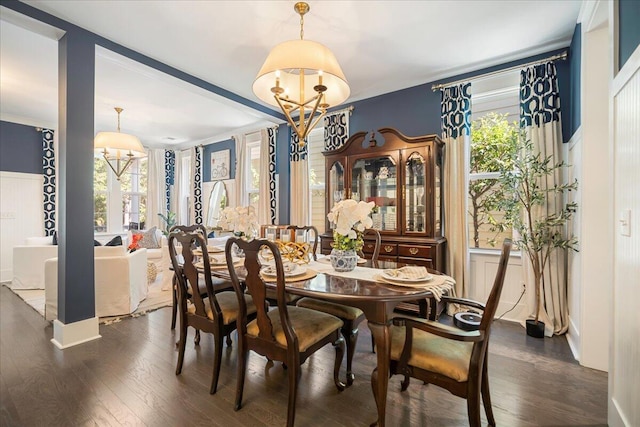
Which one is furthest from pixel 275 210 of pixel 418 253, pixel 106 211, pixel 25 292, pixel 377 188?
pixel 106 211

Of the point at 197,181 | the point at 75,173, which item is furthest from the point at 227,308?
the point at 197,181

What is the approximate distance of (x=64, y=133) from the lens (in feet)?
8.50

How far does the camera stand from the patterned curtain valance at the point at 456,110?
338 centimetres

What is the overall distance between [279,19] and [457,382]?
288 centimetres

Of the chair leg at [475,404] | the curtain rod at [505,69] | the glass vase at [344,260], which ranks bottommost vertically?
the chair leg at [475,404]

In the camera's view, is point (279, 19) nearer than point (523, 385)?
No

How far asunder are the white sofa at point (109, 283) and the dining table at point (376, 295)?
2.52 meters

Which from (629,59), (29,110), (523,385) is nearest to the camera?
(629,59)

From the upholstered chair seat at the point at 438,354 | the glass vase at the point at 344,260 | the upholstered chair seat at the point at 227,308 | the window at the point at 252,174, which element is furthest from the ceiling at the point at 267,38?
the upholstered chair seat at the point at 438,354

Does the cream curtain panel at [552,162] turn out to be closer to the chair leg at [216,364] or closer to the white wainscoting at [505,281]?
the white wainscoting at [505,281]

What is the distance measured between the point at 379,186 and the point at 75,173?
3080mm

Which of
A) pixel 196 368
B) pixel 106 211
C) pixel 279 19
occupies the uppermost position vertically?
pixel 279 19

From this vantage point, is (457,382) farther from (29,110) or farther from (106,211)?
(106,211)

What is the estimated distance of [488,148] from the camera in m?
3.54
